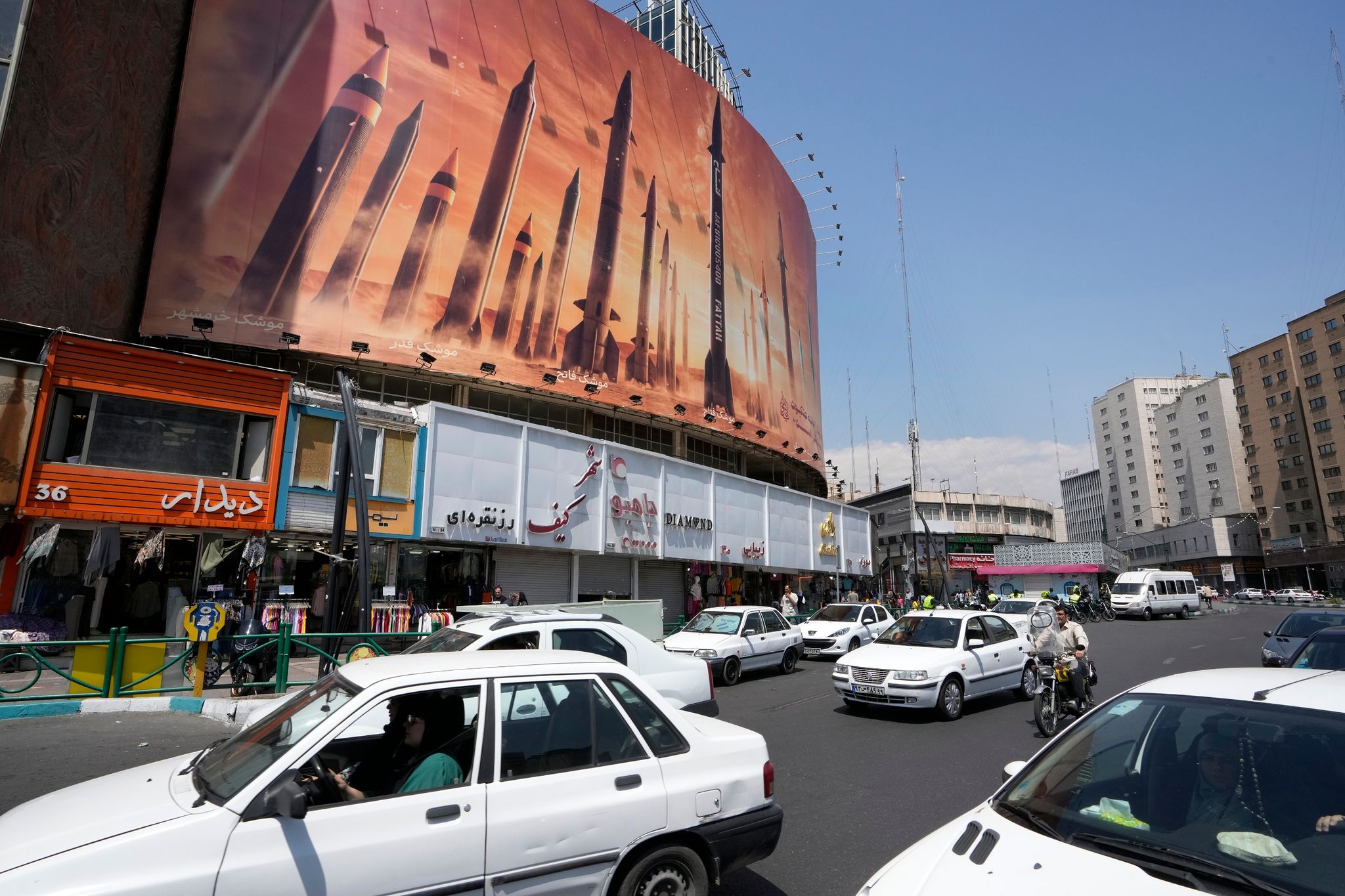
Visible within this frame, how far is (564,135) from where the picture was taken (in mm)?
28547

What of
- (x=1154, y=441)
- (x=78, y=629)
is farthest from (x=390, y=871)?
(x=1154, y=441)

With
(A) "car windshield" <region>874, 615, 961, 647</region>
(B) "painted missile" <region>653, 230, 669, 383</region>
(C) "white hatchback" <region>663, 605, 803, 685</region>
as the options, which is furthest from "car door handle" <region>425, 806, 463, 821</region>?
(B) "painted missile" <region>653, 230, 669, 383</region>

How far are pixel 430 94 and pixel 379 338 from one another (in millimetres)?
9205

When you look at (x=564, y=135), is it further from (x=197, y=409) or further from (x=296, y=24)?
(x=197, y=409)

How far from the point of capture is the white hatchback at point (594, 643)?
796cm

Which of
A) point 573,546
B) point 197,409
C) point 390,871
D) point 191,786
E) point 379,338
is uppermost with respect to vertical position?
point 379,338

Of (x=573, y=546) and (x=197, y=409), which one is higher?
(x=197, y=409)

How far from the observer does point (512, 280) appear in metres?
26.0

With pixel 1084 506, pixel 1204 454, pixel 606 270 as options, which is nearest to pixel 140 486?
pixel 606 270

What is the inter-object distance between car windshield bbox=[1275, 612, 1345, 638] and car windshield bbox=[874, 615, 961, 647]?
688 cm

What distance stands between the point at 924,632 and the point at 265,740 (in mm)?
10499

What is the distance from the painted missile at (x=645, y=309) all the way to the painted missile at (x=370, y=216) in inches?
425

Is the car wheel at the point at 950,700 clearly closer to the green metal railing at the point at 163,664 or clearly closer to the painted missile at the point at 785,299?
the green metal railing at the point at 163,664

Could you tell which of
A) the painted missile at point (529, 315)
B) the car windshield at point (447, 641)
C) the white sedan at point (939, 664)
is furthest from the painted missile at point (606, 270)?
the car windshield at point (447, 641)
